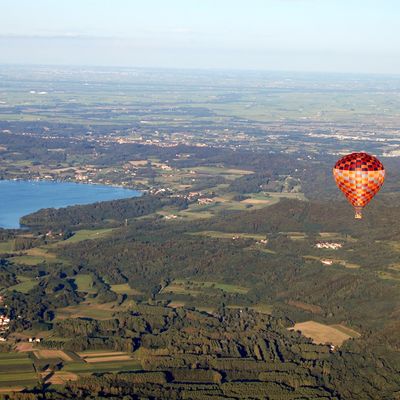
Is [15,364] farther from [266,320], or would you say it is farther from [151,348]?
[266,320]

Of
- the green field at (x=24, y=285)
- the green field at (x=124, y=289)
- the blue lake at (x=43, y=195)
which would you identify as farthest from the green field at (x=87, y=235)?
the green field at (x=124, y=289)

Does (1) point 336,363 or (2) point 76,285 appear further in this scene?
(2) point 76,285

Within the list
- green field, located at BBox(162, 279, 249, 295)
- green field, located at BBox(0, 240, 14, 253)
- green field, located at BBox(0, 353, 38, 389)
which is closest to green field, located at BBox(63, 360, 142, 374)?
green field, located at BBox(0, 353, 38, 389)

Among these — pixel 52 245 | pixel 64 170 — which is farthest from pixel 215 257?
pixel 64 170

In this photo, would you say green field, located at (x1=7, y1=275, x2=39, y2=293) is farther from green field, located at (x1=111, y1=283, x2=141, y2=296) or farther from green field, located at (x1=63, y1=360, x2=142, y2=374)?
green field, located at (x1=63, y1=360, x2=142, y2=374)

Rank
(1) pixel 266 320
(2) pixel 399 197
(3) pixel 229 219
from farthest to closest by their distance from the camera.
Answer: (2) pixel 399 197 → (3) pixel 229 219 → (1) pixel 266 320

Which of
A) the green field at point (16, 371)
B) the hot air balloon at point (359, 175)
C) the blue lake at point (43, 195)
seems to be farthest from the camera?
the blue lake at point (43, 195)

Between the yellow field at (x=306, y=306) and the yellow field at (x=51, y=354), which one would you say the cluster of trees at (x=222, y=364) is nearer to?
the yellow field at (x=51, y=354)

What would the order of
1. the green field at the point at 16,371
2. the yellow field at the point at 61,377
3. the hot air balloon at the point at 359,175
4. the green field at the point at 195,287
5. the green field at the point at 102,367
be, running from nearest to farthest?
the green field at the point at 16,371 < the yellow field at the point at 61,377 < the green field at the point at 102,367 < the hot air balloon at the point at 359,175 < the green field at the point at 195,287
